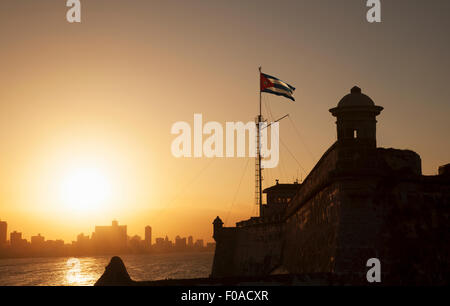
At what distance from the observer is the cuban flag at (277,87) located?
101ft

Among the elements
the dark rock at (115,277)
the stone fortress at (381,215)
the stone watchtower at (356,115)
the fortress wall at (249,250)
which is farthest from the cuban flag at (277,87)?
the dark rock at (115,277)

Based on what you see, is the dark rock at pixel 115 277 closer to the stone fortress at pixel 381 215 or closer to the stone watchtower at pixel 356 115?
the stone fortress at pixel 381 215

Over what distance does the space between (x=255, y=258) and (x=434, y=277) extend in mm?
21207

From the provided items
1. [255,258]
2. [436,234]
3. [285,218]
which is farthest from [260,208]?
[436,234]

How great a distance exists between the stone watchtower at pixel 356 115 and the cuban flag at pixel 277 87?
1348cm

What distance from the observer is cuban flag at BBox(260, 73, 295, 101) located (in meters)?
30.9

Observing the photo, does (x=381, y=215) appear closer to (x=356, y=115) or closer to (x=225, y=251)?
(x=356, y=115)

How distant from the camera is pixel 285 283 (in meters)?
11.7

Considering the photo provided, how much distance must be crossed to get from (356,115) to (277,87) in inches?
553

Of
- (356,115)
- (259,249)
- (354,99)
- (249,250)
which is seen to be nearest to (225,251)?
(249,250)

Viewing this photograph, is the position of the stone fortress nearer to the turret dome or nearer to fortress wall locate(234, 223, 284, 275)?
the turret dome

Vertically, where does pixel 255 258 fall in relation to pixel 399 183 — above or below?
below
